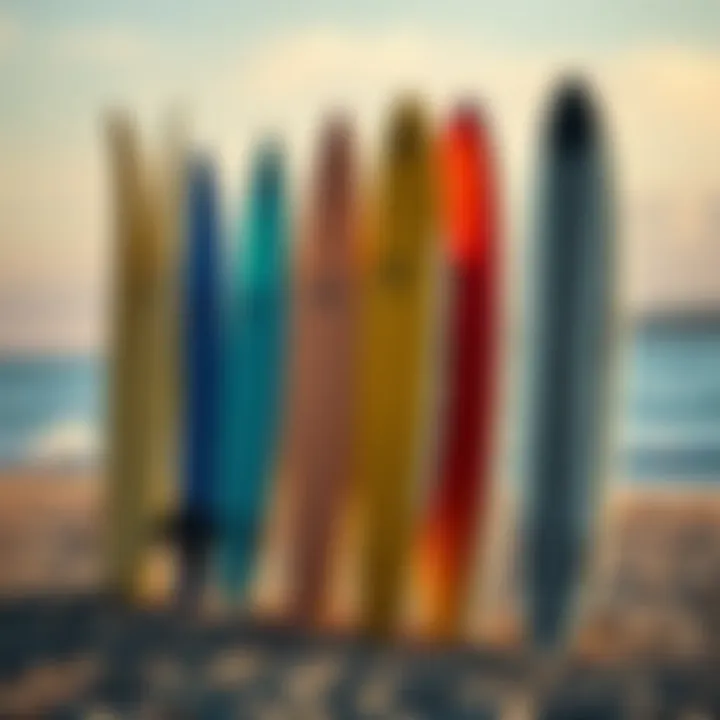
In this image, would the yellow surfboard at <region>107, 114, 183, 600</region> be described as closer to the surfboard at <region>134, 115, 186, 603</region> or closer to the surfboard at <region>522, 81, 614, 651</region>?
the surfboard at <region>134, 115, 186, 603</region>

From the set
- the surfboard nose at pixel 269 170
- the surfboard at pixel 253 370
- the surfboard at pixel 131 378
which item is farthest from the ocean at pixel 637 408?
the surfboard nose at pixel 269 170

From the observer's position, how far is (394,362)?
142 centimetres

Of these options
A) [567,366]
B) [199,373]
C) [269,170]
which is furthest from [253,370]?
[567,366]

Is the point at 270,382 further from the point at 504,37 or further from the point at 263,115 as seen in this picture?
the point at 504,37

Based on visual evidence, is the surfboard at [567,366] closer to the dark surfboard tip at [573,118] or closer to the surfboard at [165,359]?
the dark surfboard tip at [573,118]

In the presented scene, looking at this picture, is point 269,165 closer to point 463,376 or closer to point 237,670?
point 463,376

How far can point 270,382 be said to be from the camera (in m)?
1.44

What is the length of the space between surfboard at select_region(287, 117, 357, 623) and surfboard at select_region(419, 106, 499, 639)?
3.7 inches

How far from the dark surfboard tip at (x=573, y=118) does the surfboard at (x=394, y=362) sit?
5.0 inches

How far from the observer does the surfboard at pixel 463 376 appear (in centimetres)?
139

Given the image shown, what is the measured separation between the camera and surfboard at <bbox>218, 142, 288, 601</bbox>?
1432 mm

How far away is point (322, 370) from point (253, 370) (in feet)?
0.23

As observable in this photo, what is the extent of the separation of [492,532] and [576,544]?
0.08 metres

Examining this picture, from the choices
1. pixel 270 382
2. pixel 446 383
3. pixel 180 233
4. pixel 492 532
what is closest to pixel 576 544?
pixel 492 532
